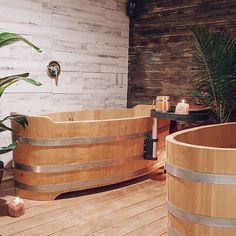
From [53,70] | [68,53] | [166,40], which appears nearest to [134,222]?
[53,70]

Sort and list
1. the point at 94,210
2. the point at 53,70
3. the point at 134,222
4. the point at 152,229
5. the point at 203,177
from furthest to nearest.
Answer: the point at 53,70
the point at 94,210
the point at 134,222
the point at 152,229
the point at 203,177

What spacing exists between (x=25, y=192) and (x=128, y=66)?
3113 millimetres

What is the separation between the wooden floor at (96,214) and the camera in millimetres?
2621

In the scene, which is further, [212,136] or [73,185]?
[73,185]

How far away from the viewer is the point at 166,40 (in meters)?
5.04

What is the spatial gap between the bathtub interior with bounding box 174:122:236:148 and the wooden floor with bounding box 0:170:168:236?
0.77 metres

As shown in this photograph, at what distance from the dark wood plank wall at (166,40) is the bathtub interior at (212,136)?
1.72m

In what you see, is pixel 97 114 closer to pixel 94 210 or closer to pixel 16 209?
pixel 94 210

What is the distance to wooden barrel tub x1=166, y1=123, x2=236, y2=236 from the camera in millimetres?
1944

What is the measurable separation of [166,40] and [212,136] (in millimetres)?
2488

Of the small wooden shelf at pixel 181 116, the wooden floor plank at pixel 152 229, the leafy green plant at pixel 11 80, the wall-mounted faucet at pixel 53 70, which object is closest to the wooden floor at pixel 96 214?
the wooden floor plank at pixel 152 229

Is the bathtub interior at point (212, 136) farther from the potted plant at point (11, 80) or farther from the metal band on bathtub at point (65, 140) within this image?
the potted plant at point (11, 80)

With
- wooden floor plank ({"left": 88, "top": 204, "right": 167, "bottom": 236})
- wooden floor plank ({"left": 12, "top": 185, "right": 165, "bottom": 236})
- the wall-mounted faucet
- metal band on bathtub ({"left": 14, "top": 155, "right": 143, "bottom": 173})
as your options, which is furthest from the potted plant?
the wall-mounted faucet

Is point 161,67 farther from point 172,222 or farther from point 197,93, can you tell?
point 172,222
